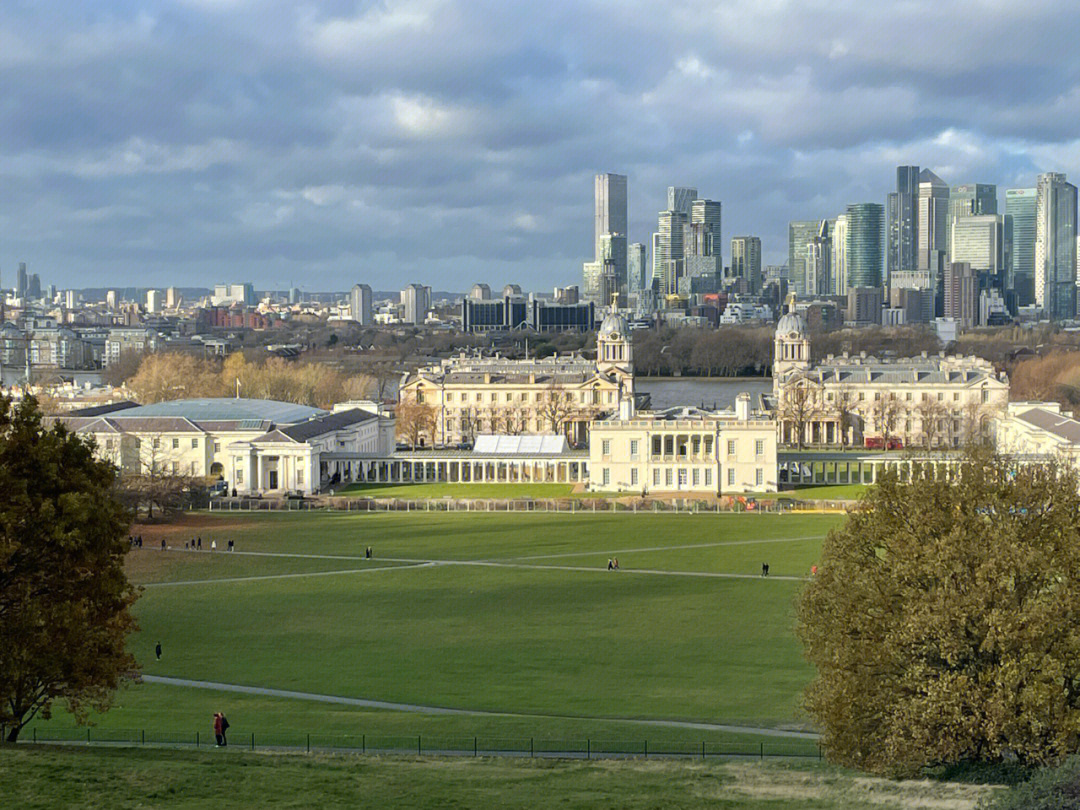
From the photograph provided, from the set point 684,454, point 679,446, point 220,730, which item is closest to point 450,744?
point 220,730

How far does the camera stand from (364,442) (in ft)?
310

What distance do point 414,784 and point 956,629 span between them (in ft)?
26.6

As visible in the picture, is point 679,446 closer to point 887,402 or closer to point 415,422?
point 415,422

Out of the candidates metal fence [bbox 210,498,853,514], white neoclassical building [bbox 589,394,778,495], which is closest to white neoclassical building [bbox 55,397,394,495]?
metal fence [bbox 210,498,853,514]

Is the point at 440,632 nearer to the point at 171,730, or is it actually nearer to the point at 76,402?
the point at 171,730

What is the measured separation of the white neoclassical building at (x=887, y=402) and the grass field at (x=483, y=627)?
3919cm

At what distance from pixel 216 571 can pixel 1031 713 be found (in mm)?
33543

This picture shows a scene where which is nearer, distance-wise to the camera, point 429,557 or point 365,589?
point 365,589

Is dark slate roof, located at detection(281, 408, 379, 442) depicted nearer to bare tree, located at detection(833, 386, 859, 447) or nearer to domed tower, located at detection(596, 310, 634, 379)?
domed tower, located at detection(596, 310, 634, 379)

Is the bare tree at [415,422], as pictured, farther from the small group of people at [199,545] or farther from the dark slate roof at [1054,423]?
the small group of people at [199,545]

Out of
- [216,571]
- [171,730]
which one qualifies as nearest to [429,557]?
[216,571]

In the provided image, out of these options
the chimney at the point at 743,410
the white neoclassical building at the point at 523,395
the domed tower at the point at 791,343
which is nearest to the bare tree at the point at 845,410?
the domed tower at the point at 791,343

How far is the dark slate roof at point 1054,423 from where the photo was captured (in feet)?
273

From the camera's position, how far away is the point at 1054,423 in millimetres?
89500
